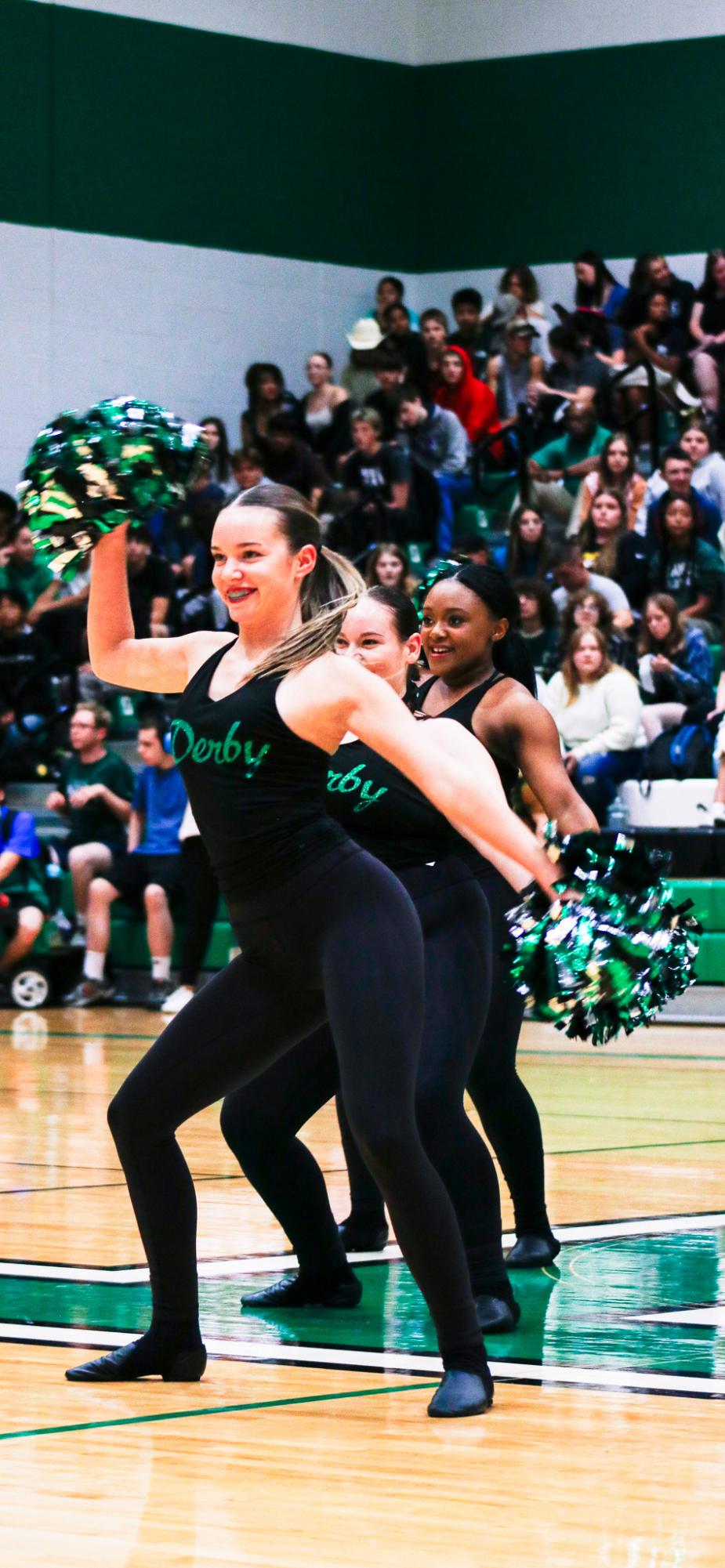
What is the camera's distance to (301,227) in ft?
64.7

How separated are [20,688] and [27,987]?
222 centimetres

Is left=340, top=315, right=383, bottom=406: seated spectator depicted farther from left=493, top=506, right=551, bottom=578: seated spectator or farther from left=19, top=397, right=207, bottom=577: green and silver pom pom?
left=19, top=397, right=207, bottom=577: green and silver pom pom

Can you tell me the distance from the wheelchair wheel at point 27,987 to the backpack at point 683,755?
3298 mm

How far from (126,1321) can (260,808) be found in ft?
4.01

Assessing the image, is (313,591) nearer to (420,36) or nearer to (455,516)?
(455,516)

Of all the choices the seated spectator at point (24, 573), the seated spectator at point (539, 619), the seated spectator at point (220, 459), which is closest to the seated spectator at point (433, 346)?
the seated spectator at point (220, 459)

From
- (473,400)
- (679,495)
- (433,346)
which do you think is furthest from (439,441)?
(679,495)

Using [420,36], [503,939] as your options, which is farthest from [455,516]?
[503,939]

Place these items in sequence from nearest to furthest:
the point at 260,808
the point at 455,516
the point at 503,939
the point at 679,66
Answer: the point at 260,808 < the point at 503,939 < the point at 455,516 < the point at 679,66

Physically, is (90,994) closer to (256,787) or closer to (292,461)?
(292,461)

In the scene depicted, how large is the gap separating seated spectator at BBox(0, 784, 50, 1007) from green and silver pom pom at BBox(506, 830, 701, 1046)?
30.3 ft

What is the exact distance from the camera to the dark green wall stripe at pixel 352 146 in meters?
18.2

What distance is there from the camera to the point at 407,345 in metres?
17.8

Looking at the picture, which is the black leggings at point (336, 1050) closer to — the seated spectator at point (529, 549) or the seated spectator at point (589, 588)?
the seated spectator at point (589, 588)
